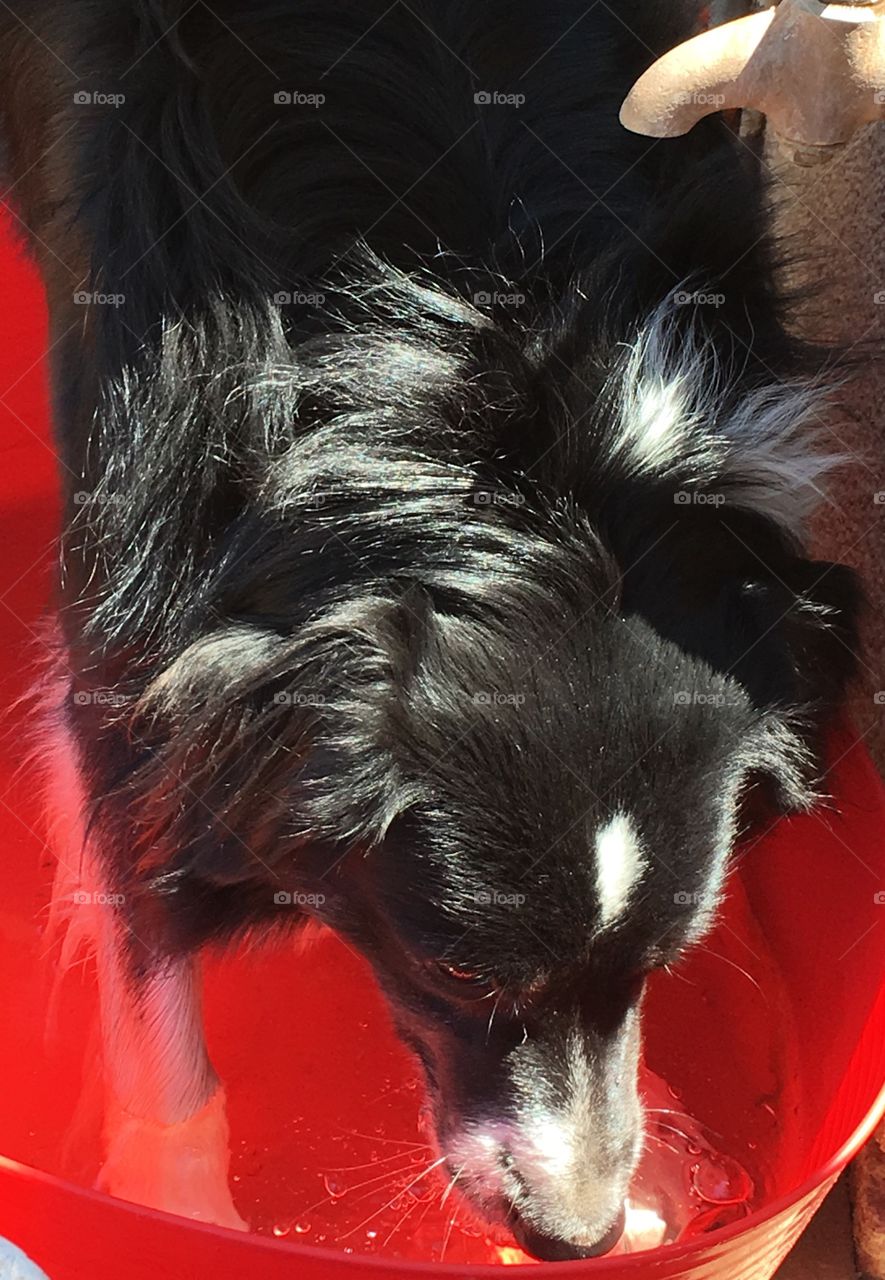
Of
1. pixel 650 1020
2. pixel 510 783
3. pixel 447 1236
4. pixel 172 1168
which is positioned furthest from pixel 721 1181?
pixel 510 783

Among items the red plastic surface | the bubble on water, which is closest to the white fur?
the red plastic surface

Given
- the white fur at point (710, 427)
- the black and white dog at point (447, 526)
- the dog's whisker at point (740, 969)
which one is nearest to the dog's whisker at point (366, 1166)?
the black and white dog at point (447, 526)

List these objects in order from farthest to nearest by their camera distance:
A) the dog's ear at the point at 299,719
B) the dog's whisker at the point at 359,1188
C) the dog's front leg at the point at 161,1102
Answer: the dog's whisker at the point at 359,1188 → the dog's front leg at the point at 161,1102 → the dog's ear at the point at 299,719

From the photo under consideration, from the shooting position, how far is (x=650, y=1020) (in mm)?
2398

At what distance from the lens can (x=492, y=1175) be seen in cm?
169

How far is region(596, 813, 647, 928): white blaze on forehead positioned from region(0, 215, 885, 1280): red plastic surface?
40cm

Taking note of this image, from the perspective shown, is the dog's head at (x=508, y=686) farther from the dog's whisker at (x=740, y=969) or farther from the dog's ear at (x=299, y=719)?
the dog's whisker at (x=740, y=969)

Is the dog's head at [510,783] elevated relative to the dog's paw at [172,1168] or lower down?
elevated

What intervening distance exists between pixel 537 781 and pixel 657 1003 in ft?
3.90

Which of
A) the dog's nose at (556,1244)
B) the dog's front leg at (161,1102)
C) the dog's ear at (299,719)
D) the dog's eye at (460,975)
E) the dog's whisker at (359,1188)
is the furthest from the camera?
the dog's whisker at (359,1188)

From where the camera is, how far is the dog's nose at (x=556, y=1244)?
1.67 meters

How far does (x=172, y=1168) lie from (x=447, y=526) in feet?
3.90

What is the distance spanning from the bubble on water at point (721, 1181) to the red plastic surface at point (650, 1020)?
33mm

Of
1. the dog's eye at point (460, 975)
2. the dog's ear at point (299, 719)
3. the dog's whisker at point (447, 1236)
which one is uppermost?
the dog's ear at point (299, 719)
